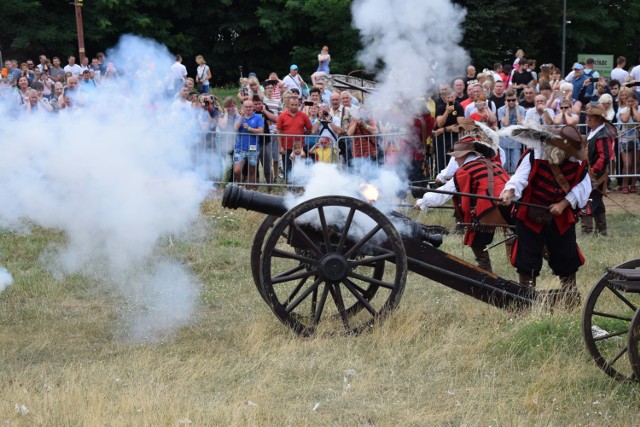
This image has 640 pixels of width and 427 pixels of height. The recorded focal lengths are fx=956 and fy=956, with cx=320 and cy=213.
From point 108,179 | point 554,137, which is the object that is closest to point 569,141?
point 554,137

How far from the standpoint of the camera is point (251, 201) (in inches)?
276

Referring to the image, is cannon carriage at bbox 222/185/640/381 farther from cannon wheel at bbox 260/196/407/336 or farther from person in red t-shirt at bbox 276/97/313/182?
person in red t-shirt at bbox 276/97/313/182

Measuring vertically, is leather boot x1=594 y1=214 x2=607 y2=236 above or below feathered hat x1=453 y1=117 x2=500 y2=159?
below

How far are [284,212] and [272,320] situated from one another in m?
0.92

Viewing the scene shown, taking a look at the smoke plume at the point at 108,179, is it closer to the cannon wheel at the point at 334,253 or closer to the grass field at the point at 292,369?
the grass field at the point at 292,369

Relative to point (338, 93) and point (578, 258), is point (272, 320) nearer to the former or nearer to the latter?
point (578, 258)

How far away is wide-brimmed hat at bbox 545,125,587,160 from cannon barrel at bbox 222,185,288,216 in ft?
6.93

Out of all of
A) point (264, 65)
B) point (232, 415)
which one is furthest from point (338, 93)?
point (264, 65)

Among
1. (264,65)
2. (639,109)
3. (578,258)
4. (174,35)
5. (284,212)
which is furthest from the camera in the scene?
(264,65)

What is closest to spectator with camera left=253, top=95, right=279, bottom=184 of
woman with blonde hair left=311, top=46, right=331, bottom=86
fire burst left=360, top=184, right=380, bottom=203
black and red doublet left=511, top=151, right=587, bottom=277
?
woman with blonde hair left=311, top=46, right=331, bottom=86

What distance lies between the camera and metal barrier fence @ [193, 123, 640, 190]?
12.0m

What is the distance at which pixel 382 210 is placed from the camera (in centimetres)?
744

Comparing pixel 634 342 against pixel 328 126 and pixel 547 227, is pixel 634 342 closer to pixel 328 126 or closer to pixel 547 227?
pixel 547 227

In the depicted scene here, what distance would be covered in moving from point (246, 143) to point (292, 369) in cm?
643
